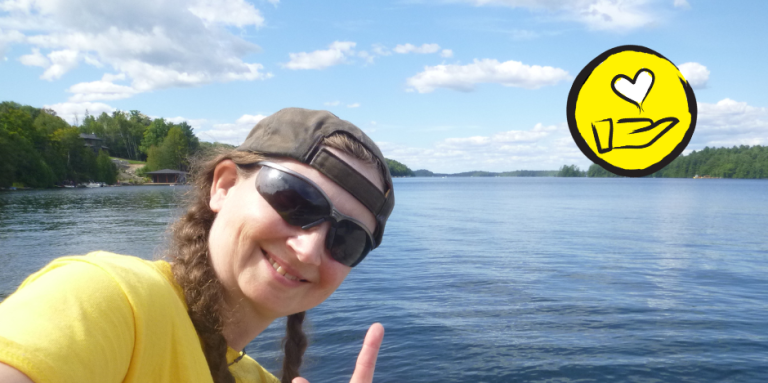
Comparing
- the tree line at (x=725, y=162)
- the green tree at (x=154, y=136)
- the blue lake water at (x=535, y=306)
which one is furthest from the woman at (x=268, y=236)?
the tree line at (x=725, y=162)

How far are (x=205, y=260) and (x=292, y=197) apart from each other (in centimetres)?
38

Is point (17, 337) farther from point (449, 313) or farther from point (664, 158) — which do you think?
point (449, 313)

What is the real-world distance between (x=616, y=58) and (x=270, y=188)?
4.31m

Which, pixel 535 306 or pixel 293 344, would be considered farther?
pixel 535 306

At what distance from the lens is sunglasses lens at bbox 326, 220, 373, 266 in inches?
66.0

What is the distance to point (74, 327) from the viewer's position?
93cm

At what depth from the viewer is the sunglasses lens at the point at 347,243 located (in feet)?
5.50

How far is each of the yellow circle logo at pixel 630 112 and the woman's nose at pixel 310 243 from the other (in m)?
3.44

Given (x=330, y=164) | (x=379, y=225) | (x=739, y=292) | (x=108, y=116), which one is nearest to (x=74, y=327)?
(x=330, y=164)

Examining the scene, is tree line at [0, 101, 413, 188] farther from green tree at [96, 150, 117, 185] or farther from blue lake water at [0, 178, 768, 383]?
blue lake water at [0, 178, 768, 383]

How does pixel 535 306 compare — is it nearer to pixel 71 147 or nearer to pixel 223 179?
pixel 223 179

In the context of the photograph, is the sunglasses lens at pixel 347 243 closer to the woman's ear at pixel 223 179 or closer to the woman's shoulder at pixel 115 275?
the woman's ear at pixel 223 179

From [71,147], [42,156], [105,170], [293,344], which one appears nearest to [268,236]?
[293,344]

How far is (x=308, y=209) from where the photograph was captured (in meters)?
1.61
